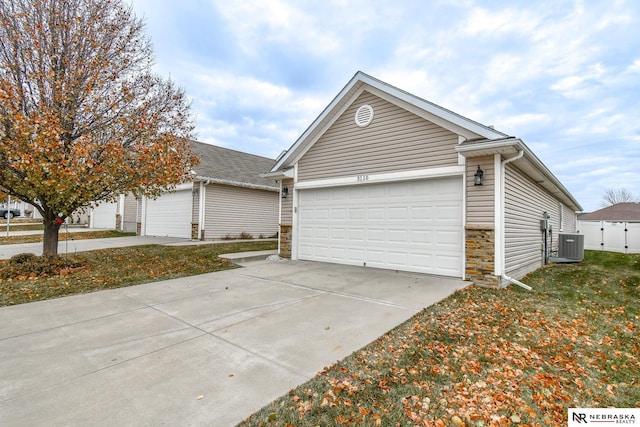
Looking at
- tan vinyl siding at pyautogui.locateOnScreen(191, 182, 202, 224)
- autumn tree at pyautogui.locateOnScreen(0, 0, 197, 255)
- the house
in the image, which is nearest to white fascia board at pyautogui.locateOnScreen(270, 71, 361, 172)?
autumn tree at pyautogui.locateOnScreen(0, 0, 197, 255)

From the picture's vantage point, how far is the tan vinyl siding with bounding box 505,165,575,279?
700 centimetres

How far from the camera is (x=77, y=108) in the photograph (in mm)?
7340

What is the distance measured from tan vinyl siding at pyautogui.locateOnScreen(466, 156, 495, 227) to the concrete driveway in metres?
1.59

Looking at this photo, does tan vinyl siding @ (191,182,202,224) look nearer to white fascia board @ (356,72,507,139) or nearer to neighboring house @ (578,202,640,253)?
white fascia board @ (356,72,507,139)

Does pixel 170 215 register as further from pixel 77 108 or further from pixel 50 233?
pixel 77 108

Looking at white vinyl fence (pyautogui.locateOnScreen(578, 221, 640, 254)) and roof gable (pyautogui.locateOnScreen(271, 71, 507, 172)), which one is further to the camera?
white vinyl fence (pyautogui.locateOnScreen(578, 221, 640, 254))

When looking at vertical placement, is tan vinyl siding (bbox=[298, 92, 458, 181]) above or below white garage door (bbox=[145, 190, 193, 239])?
above

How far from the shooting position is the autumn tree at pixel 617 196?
45.5m

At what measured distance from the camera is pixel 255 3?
8930 mm

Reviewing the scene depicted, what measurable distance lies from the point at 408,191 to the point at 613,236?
642 inches

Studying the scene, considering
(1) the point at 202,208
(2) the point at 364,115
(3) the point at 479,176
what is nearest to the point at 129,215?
(1) the point at 202,208

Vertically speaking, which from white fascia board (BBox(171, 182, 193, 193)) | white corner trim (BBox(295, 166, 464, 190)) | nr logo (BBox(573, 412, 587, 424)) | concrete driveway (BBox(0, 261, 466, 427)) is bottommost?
nr logo (BBox(573, 412, 587, 424))

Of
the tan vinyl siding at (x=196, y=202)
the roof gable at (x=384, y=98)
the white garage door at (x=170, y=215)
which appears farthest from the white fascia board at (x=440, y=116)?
the white garage door at (x=170, y=215)

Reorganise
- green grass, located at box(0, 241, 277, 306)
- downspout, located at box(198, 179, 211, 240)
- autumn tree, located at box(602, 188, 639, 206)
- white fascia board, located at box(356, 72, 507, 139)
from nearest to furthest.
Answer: green grass, located at box(0, 241, 277, 306)
white fascia board, located at box(356, 72, 507, 139)
downspout, located at box(198, 179, 211, 240)
autumn tree, located at box(602, 188, 639, 206)
